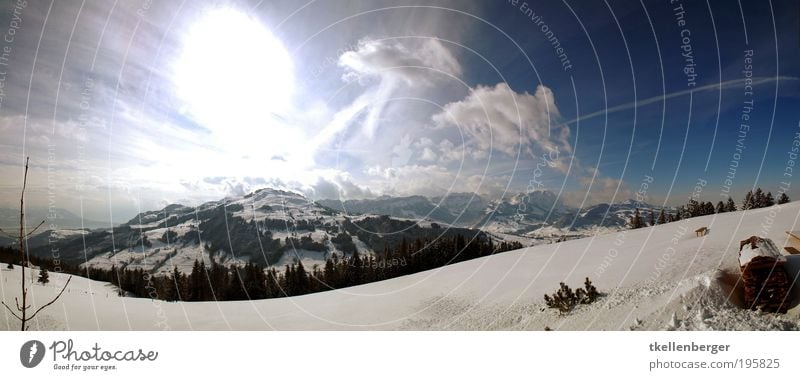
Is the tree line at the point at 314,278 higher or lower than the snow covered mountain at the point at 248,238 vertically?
lower

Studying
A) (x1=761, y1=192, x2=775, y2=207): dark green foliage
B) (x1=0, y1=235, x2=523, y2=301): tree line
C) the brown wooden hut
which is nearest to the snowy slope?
the brown wooden hut

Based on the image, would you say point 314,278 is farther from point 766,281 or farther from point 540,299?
point 766,281

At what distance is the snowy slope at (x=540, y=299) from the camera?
566 cm

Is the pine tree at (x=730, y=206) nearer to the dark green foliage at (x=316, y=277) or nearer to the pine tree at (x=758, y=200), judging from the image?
the pine tree at (x=758, y=200)

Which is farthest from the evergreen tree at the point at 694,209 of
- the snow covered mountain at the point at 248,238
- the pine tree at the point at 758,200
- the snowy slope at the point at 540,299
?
the snow covered mountain at the point at 248,238

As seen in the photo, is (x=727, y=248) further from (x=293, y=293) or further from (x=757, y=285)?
(x=293, y=293)

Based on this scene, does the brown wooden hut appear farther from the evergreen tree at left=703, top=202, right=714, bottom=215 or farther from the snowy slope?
the evergreen tree at left=703, top=202, right=714, bottom=215

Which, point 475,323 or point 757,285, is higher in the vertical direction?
point 757,285

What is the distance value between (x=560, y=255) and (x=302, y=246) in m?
103

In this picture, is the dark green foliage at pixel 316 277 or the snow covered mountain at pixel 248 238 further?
the snow covered mountain at pixel 248 238

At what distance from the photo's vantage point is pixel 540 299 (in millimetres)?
8062

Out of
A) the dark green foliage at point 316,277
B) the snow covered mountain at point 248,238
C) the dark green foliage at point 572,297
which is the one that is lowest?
the dark green foliage at point 572,297
